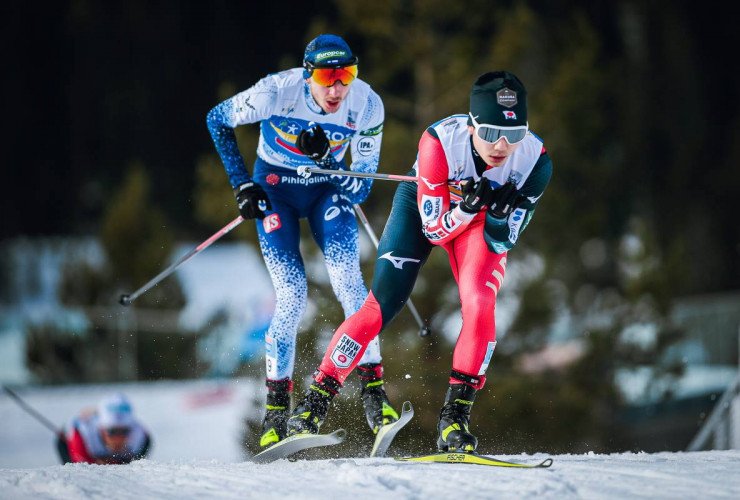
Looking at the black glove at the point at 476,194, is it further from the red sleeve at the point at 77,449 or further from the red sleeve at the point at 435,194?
the red sleeve at the point at 77,449

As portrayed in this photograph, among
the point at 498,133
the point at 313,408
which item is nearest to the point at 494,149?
the point at 498,133

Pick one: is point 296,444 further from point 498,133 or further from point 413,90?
point 413,90

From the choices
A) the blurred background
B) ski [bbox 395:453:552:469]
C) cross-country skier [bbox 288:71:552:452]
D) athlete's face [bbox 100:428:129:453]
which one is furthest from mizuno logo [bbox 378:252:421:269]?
athlete's face [bbox 100:428:129:453]

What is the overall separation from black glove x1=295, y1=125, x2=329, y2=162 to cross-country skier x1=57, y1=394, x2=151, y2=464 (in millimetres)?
5257

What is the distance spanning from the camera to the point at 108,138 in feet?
87.1

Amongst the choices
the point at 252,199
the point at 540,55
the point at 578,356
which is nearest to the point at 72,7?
the point at 540,55

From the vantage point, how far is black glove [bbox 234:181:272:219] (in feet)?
16.6

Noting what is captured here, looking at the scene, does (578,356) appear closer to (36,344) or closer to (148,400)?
(148,400)

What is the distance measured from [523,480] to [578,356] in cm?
1072

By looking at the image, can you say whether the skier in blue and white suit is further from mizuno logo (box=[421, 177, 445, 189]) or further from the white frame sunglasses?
the white frame sunglasses

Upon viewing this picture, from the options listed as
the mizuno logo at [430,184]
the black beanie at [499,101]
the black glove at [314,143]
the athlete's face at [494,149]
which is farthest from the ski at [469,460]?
the black glove at [314,143]

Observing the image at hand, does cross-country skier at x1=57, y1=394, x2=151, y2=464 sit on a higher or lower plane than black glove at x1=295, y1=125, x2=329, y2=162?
lower

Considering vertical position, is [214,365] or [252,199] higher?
[252,199]

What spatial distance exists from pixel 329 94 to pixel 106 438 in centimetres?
575
